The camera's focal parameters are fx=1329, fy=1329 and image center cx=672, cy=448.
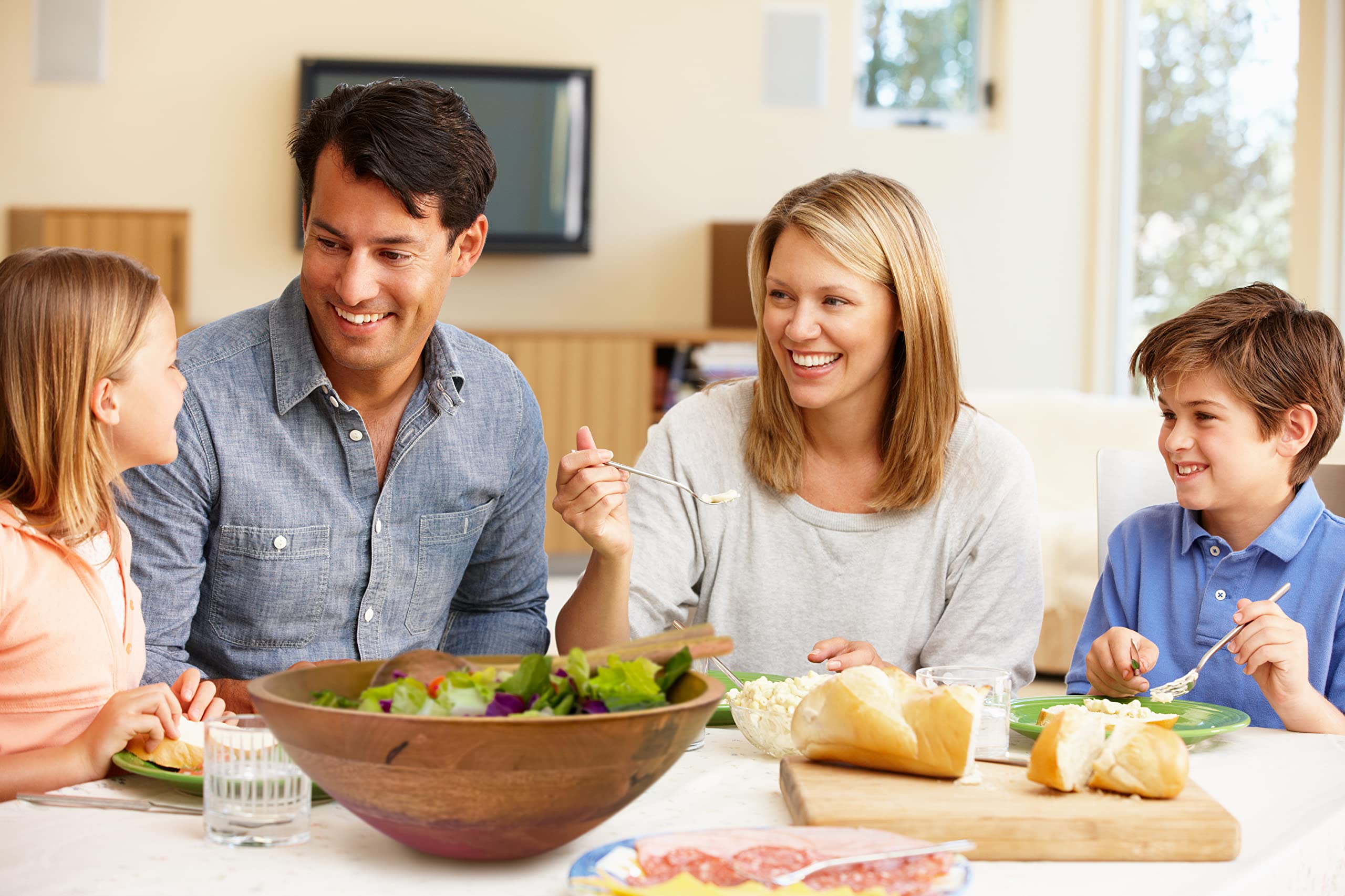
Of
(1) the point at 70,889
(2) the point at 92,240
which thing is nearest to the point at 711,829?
(1) the point at 70,889

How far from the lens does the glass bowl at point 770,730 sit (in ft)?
3.77

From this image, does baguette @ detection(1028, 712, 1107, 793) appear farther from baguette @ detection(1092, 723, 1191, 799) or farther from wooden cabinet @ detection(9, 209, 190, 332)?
wooden cabinet @ detection(9, 209, 190, 332)

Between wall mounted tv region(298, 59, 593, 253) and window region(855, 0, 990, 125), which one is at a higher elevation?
window region(855, 0, 990, 125)

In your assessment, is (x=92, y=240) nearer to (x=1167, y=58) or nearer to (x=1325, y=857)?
(x=1167, y=58)

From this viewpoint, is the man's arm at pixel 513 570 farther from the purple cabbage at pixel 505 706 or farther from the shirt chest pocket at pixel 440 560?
the purple cabbage at pixel 505 706

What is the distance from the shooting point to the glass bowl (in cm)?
115

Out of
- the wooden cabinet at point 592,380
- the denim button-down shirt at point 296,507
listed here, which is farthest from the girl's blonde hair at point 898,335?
the wooden cabinet at point 592,380

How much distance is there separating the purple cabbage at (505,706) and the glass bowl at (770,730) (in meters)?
0.35

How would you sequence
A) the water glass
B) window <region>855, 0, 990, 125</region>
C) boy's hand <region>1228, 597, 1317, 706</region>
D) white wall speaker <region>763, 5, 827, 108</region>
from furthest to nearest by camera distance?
window <region>855, 0, 990, 125</region>, white wall speaker <region>763, 5, 827, 108</region>, boy's hand <region>1228, 597, 1317, 706</region>, the water glass

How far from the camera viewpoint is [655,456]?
187 cm

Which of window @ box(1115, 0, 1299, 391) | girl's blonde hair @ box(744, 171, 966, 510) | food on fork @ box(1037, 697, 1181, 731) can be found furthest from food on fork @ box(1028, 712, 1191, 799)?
window @ box(1115, 0, 1299, 391)

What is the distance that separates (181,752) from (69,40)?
5.04 meters

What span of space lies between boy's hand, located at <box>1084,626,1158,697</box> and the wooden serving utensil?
2.33ft

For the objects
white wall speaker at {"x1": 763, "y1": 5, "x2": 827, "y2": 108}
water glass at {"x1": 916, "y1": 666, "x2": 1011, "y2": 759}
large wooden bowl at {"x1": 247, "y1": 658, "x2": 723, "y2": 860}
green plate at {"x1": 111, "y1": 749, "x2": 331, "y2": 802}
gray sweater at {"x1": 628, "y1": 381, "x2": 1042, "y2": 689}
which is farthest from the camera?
white wall speaker at {"x1": 763, "y1": 5, "x2": 827, "y2": 108}
